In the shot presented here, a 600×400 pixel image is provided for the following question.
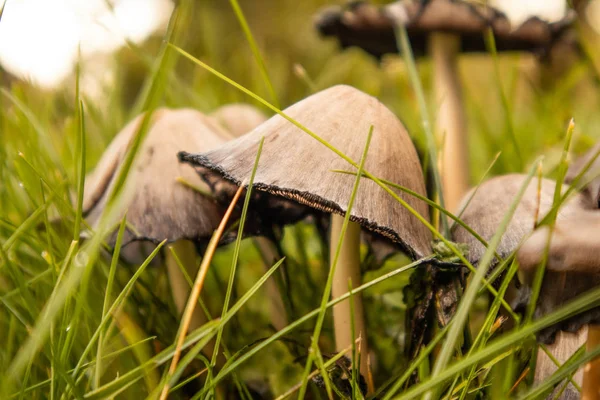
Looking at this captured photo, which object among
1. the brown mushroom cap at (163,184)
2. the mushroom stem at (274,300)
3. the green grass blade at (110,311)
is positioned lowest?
the mushroom stem at (274,300)

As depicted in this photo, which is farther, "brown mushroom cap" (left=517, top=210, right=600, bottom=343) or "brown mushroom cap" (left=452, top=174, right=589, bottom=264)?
"brown mushroom cap" (left=452, top=174, right=589, bottom=264)

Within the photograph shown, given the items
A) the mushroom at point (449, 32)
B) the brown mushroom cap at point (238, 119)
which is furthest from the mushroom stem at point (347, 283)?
the mushroom at point (449, 32)

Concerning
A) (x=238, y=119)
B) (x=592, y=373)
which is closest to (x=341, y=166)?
(x=592, y=373)

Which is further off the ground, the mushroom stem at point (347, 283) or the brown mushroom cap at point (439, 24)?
the brown mushroom cap at point (439, 24)

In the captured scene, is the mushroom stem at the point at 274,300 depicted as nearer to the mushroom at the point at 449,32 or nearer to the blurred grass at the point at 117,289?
the blurred grass at the point at 117,289

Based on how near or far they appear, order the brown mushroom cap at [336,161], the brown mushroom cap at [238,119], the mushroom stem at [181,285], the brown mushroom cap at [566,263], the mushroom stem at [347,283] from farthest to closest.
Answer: the brown mushroom cap at [238,119] < the mushroom stem at [181,285] < the mushroom stem at [347,283] < the brown mushroom cap at [336,161] < the brown mushroom cap at [566,263]

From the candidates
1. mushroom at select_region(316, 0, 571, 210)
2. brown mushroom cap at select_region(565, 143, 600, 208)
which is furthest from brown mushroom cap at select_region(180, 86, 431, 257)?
mushroom at select_region(316, 0, 571, 210)

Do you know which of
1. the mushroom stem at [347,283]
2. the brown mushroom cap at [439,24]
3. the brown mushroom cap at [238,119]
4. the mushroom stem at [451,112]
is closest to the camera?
the mushroom stem at [347,283]

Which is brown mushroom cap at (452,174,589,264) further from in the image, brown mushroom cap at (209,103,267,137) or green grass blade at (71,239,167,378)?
brown mushroom cap at (209,103,267,137)
